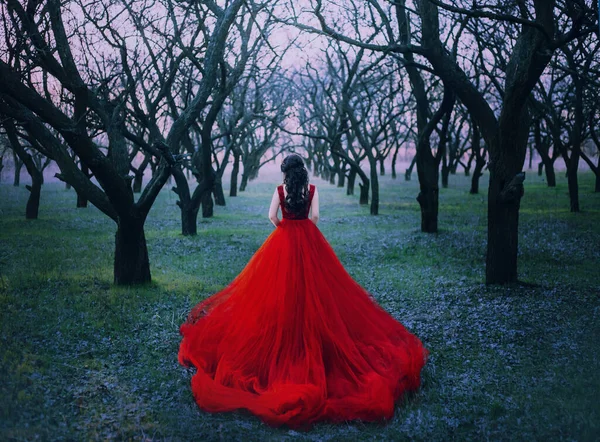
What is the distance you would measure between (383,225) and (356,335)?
1591 centimetres

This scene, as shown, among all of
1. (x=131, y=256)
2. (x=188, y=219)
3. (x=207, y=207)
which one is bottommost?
(x=131, y=256)

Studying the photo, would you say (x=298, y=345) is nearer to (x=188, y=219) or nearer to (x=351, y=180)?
(x=188, y=219)

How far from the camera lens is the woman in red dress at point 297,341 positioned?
18.5 ft

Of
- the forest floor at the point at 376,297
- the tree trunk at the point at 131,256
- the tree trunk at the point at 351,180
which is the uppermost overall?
the tree trunk at the point at 351,180

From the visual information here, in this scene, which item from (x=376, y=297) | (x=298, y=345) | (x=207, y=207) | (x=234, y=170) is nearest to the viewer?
(x=298, y=345)

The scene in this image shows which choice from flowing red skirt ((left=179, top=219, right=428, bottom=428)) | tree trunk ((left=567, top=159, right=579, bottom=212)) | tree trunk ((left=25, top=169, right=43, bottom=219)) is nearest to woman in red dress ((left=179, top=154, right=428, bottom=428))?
flowing red skirt ((left=179, top=219, right=428, bottom=428))

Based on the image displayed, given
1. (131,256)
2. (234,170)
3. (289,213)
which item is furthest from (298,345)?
(234,170)

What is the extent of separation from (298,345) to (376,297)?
497 centimetres

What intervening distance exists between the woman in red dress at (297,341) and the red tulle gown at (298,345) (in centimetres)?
1

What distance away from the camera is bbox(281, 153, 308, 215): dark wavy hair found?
7.03 meters

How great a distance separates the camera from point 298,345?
253 inches

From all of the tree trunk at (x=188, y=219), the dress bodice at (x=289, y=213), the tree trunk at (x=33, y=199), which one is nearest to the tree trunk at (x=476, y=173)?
the tree trunk at (x=188, y=219)

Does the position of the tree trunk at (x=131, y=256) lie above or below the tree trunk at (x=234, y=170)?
below

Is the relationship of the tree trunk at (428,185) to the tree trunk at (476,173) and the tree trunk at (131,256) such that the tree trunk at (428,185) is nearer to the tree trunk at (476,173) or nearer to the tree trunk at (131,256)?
the tree trunk at (131,256)
